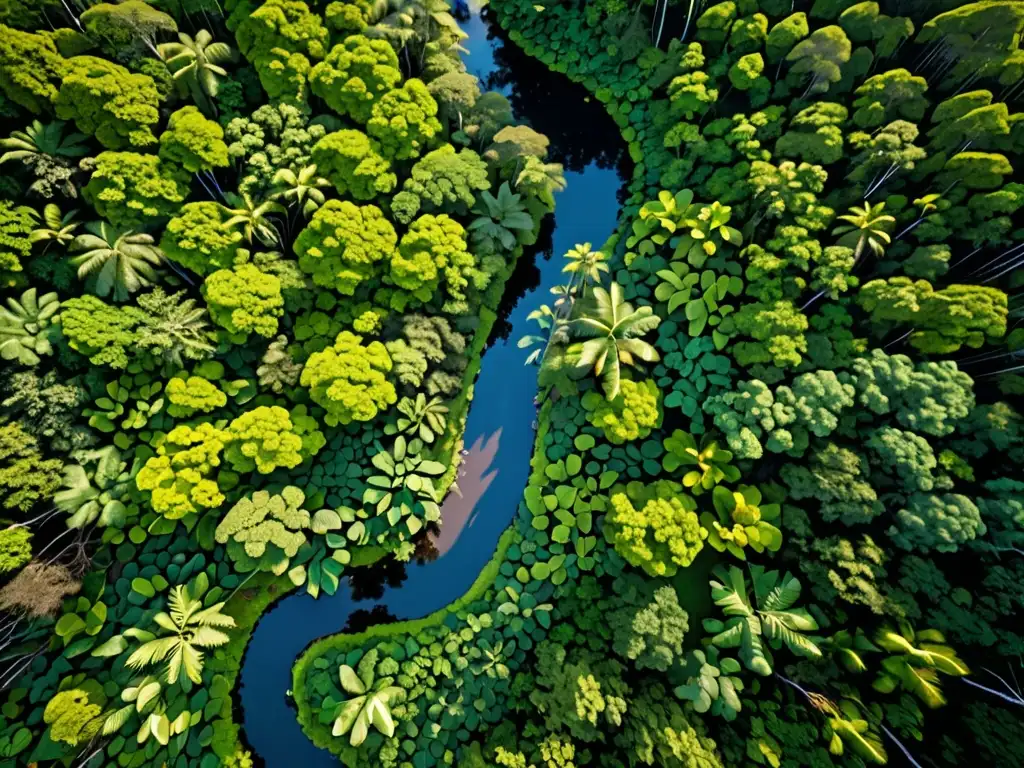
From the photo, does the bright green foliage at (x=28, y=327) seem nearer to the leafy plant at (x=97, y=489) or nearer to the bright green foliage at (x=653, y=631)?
the leafy plant at (x=97, y=489)

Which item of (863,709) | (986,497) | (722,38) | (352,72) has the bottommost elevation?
(863,709)

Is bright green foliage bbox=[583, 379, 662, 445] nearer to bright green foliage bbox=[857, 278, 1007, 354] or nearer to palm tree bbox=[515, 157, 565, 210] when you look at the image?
bright green foliage bbox=[857, 278, 1007, 354]

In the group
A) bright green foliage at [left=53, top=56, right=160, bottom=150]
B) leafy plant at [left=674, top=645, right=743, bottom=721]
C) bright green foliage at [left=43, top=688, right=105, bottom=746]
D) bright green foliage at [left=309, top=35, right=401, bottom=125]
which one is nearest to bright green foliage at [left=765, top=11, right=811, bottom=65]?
bright green foliage at [left=309, top=35, right=401, bottom=125]

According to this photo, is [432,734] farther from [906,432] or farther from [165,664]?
[906,432]

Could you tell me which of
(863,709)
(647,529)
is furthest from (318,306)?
(863,709)

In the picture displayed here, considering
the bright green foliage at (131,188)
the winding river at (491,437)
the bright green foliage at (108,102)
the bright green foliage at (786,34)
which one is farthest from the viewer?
the bright green foliage at (786,34)

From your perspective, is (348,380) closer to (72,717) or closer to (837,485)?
(72,717)

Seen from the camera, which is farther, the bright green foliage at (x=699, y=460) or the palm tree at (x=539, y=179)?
the palm tree at (x=539, y=179)

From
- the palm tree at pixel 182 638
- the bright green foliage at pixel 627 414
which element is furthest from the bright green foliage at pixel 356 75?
the palm tree at pixel 182 638
